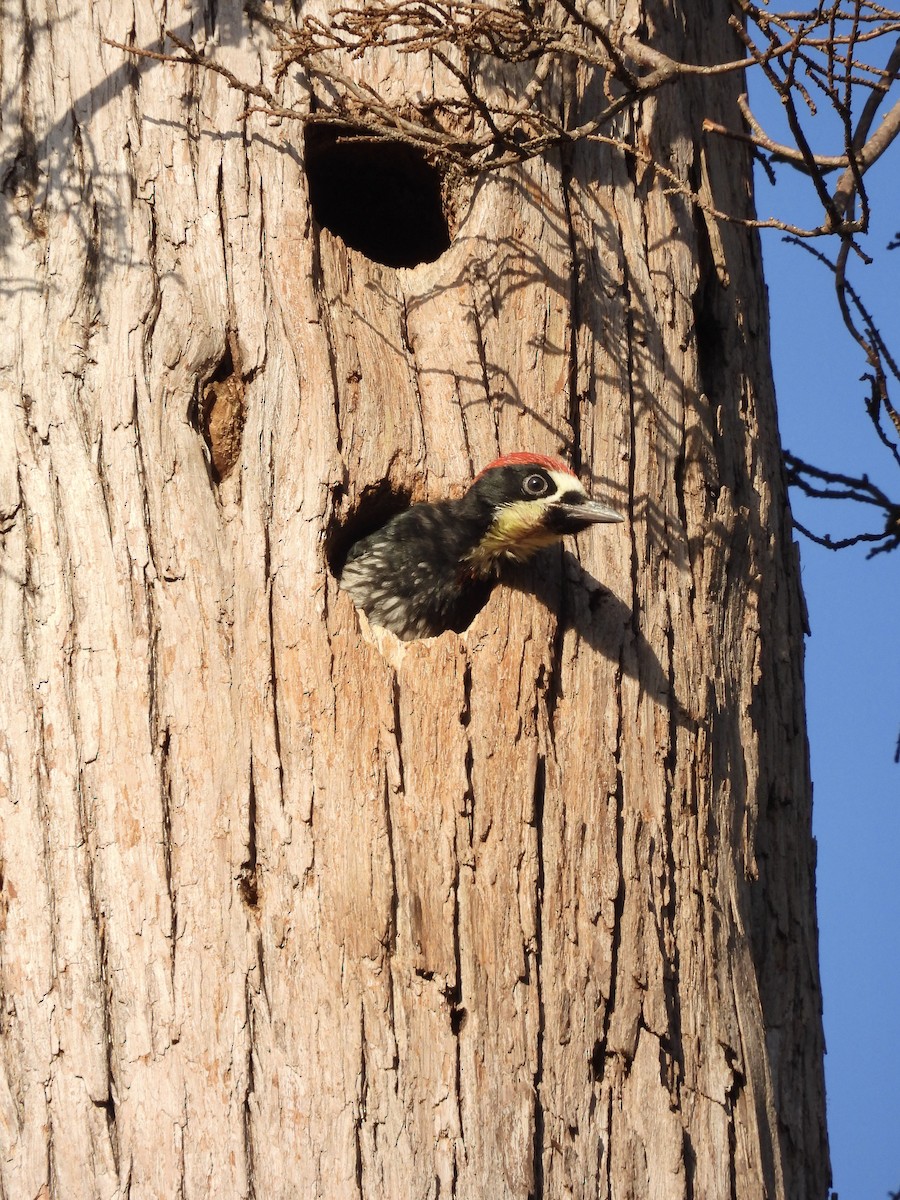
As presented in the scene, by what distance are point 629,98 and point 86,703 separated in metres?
1.97

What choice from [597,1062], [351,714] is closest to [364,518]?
[351,714]

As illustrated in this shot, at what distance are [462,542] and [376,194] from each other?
148 cm

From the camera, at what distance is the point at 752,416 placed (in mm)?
4141

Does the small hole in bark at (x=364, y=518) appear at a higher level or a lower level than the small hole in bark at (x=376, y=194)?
lower

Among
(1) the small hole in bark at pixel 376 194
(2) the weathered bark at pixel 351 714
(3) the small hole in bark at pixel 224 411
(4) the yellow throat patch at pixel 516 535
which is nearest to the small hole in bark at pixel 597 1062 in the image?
(2) the weathered bark at pixel 351 714

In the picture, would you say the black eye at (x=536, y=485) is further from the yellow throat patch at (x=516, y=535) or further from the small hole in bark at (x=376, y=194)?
the small hole in bark at (x=376, y=194)

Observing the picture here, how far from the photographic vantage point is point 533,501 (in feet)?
11.8

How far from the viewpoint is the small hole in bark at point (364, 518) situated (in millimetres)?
3525

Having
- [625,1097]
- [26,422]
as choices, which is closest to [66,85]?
[26,422]

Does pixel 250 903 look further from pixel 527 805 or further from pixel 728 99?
pixel 728 99

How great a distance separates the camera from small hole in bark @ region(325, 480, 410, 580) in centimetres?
353

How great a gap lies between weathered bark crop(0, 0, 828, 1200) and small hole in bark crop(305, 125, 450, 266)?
298 mm

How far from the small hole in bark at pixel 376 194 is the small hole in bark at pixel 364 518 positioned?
88cm

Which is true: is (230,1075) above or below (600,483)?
below
